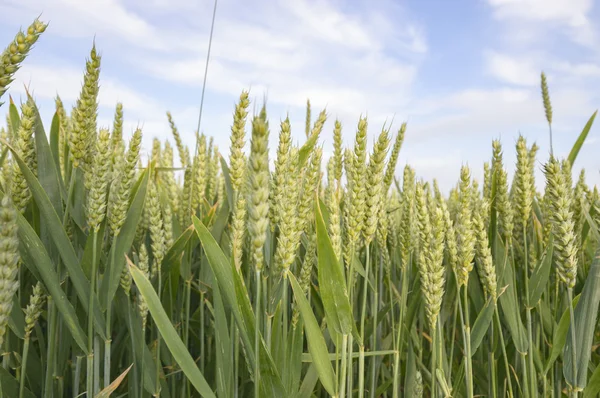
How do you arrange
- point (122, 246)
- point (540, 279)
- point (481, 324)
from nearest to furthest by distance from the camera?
1. point (122, 246)
2. point (481, 324)
3. point (540, 279)

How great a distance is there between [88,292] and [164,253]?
40 cm

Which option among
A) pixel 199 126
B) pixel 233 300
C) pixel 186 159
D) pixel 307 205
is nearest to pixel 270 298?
pixel 233 300

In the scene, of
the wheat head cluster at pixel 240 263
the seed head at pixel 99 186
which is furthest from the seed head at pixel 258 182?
the seed head at pixel 99 186

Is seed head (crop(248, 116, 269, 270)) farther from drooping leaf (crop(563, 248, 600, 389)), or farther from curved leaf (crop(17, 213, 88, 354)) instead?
drooping leaf (crop(563, 248, 600, 389))

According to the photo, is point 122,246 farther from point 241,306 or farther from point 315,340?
point 315,340

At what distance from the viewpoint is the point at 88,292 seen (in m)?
1.37

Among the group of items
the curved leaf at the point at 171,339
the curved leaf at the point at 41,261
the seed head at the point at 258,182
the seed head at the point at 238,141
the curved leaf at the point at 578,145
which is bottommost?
the curved leaf at the point at 171,339

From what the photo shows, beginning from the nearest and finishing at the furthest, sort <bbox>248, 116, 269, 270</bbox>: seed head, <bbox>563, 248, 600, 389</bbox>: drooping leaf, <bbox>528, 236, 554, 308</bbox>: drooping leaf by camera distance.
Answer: <bbox>248, 116, 269, 270</bbox>: seed head < <bbox>563, 248, 600, 389</bbox>: drooping leaf < <bbox>528, 236, 554, 308</bbox>: drooping leaf

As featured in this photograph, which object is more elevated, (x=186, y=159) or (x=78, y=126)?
(x=186, y=159)

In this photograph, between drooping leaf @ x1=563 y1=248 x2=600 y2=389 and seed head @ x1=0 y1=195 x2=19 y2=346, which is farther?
drooping leaf @ x1=563 y1=248 x2=600 y2=389

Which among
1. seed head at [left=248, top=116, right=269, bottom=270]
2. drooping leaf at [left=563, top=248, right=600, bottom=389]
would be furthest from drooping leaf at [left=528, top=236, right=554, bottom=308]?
seed head at [left=248, top=116, right=269, bottom=270]

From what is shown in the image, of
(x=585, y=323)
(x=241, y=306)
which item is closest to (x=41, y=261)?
(x=241, y=306)

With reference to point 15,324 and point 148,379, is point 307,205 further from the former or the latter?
point 15,324

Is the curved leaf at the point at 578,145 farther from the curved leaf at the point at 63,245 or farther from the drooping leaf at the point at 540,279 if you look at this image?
the curved leaf at the point at 63,245
